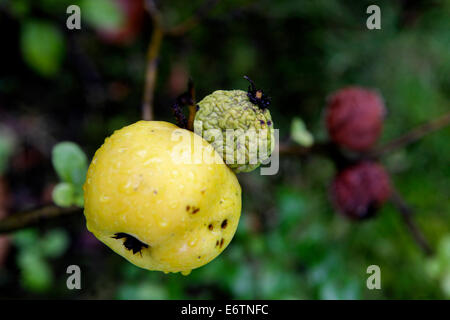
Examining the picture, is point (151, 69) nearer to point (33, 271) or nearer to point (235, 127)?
point (235, 127)

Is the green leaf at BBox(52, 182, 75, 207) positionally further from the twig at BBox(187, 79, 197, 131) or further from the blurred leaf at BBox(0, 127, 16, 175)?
the blurred leaf at BBox(0, 127, 16, 175)

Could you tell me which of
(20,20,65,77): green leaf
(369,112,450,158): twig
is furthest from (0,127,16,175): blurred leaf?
(369,112,450,158): twig

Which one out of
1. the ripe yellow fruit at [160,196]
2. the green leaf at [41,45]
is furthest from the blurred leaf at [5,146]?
the ripe yellow fruit at [160,196]

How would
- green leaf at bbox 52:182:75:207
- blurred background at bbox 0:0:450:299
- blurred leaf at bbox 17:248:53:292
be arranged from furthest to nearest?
blurred background at bbox 0:0:450:299 < blurred leaf at bbox 17:248:53:292 < green leaf at bbox 52:182:75:207

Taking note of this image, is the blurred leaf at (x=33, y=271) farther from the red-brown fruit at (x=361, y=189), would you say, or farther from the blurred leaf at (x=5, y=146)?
the red-brown fruit at (x=361, y=189)

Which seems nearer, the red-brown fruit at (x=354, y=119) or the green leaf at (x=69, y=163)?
the green leaf at (x=69, y=163)

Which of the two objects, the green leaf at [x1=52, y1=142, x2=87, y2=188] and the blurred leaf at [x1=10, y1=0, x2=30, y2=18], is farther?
the blurred leaf at [x1=10, y1=0, x2=30, y2=18]
